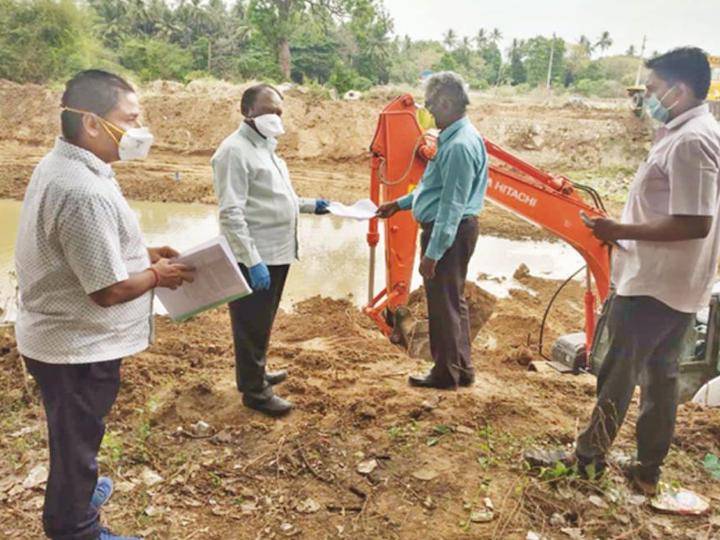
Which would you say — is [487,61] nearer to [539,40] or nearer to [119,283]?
[539,40]

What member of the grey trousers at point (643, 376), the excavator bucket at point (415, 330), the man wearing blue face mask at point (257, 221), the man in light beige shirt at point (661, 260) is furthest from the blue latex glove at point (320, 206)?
the grey trousers at point (643, 376)

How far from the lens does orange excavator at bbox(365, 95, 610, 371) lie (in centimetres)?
418

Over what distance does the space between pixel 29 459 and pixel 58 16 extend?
86.3 ft

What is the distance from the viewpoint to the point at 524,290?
7293mm

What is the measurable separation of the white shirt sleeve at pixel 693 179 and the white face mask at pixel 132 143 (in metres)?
2.10

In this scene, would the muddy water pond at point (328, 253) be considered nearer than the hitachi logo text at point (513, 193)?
No

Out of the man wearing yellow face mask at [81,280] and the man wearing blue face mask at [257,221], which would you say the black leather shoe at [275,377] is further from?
the man wearing yellow face mask at [81,280]

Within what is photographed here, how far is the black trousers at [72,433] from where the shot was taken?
207 cm

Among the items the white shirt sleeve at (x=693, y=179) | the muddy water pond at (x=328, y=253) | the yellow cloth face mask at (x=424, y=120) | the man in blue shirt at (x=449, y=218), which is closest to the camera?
the white shirt sleeve at (x=693, y=179)

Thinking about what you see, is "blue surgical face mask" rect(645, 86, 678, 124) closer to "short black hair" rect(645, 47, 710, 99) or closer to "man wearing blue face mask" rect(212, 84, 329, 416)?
"short black hair" rect(645, 47, 710, 99)

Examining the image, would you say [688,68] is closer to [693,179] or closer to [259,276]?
[693,179]

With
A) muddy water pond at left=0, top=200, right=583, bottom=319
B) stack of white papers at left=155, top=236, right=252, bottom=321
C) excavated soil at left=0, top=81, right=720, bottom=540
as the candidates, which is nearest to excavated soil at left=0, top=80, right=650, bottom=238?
muddy water pond at left=0, top=200, right=583, bottom=319

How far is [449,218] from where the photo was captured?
11.4ft

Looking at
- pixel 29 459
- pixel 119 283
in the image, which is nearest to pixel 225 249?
pixel 119 283
